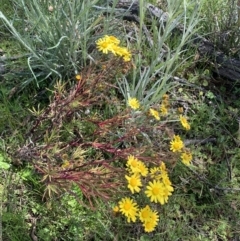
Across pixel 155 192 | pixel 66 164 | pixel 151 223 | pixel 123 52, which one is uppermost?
pixel 123 52

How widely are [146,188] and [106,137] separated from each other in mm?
353

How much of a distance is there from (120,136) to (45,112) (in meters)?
0.37

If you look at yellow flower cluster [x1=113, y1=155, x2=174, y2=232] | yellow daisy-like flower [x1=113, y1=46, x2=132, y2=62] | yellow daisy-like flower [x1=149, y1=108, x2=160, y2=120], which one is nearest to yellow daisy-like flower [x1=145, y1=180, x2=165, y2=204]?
yellow flower cluster [x1=113, y1=155, x2=174, y2=232]

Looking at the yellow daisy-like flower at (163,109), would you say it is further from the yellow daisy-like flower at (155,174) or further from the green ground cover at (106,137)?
the yellow daisy-like flower at (155,174)

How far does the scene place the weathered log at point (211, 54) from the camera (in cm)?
275

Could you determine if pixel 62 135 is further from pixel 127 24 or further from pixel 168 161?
pixel 127 24

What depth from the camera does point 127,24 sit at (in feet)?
9.11

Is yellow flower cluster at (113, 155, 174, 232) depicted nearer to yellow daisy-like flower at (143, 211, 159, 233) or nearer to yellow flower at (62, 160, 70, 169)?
yellow daisy-like flower at (143, 211, 159, 233)

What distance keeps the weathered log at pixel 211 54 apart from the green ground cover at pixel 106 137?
0.14 metres

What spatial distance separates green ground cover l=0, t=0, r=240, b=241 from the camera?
1961 millimetres

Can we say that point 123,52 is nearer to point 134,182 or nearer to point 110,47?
point 110,47

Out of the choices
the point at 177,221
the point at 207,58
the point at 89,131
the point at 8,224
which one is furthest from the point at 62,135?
the point at 207,58

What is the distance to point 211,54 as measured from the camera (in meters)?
2.81

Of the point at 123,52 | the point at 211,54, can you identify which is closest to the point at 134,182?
the point at 123,52
